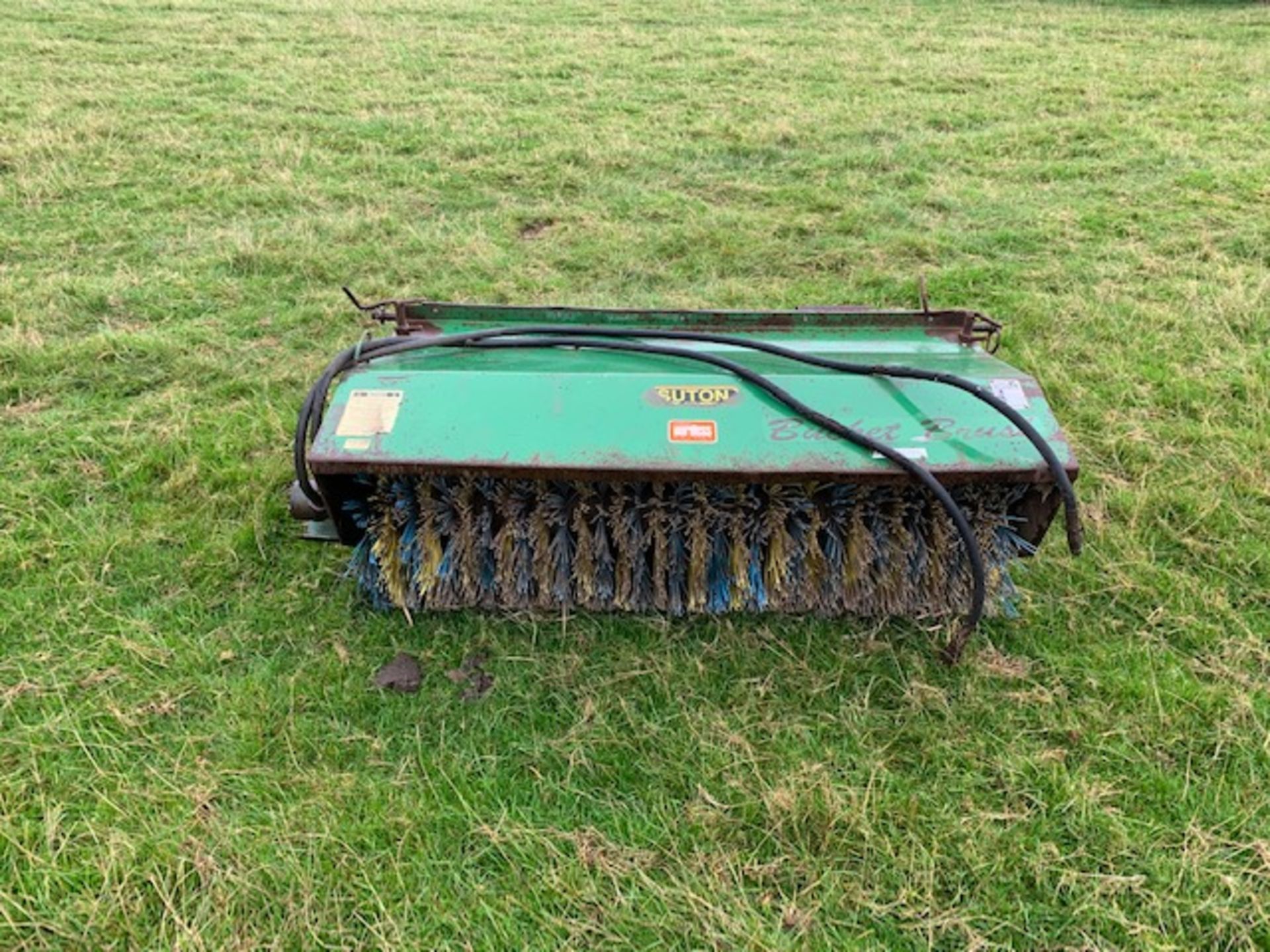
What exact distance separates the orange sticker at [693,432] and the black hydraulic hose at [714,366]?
20 cm

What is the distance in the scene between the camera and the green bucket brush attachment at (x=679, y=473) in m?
2.28

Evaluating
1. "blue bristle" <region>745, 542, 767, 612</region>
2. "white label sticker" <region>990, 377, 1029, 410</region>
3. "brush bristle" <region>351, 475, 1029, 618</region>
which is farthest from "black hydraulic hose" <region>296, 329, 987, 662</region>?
"blue bristle" <region>745, 542, 767, 612</region>

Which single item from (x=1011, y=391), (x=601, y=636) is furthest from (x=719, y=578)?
(x=1011, y=391)

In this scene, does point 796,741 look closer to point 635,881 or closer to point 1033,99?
point 635,881

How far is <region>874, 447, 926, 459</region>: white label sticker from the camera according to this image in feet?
7.45

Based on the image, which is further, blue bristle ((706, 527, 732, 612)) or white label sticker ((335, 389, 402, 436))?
blue bristle ((706, 527, 732, 612))

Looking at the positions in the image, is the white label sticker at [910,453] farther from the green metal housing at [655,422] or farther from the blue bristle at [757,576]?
the blue bristle at [757,576]

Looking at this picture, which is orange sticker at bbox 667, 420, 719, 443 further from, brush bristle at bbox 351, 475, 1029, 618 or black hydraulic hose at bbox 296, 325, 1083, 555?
black hydraulic hose at bbox 296, 325, 1083, 555

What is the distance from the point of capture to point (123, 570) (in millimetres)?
2939

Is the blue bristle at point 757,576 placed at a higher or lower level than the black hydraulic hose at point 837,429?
lower

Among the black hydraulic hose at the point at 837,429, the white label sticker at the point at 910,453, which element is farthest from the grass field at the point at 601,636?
the white label sticker at the point at 910,453

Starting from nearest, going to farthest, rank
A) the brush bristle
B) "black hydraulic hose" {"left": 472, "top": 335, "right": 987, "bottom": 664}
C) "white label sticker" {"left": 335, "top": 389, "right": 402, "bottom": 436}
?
"black hydraulic hose" {"left": 472, "top": 335, "right": 987, "bottom": 664}, "white label sticker" {"left": 335, "top": 389, "right": 402, "bottom": 436}, the brush bristle

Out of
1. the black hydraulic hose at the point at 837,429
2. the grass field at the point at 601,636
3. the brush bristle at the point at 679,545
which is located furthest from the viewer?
the brush bristle at the point at 679,545

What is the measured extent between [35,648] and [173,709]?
0.55 meters
